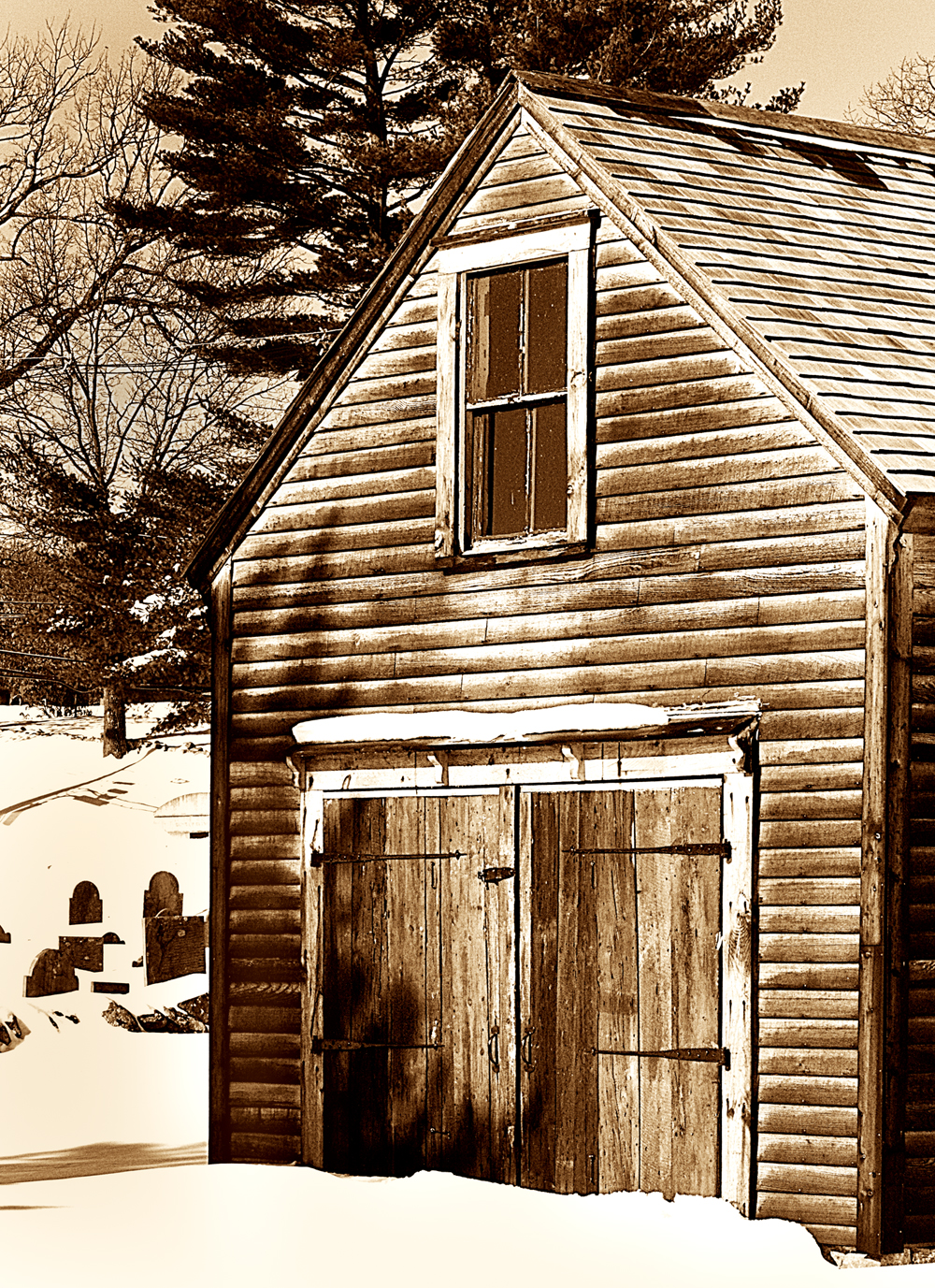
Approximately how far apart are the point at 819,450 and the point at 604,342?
1.72 meters

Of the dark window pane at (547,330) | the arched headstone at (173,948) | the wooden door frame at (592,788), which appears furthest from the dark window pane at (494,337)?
the arched headstone at (173,948)

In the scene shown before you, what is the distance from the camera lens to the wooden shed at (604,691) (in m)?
10.4

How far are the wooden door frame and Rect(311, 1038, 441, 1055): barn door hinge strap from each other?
57mm

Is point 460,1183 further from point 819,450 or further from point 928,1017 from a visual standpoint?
point 819,450

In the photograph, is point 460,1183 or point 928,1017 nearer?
point 928,1017

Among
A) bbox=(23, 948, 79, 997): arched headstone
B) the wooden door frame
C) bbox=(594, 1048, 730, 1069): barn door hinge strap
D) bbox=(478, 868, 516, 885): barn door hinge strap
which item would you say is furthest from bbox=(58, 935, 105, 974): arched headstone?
bbox=(594, 1048, 730, 1069): barn door hinge strap

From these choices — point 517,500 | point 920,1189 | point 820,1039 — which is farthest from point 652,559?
point 920,1189

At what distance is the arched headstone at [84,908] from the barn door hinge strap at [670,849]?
10.5 metres

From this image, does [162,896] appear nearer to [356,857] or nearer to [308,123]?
[356,857]

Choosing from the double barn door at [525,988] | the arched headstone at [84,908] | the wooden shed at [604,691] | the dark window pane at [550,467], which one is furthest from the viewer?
the arched headstone at [84,908]

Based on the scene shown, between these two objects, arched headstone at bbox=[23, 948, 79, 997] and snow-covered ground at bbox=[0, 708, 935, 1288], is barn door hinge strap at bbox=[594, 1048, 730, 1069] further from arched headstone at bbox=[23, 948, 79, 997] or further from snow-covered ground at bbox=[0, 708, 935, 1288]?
arched headstone at bbox=[23, 948, 79, 997]

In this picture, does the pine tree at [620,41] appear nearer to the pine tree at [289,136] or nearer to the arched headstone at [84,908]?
the pine tree at [289,136]

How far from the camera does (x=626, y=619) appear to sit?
454 inches

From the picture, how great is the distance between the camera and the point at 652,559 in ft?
37.5
